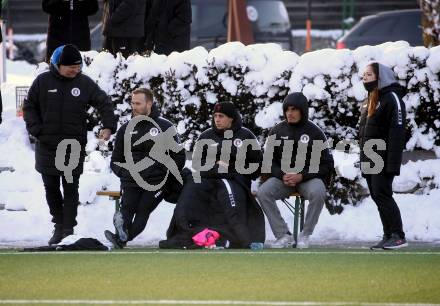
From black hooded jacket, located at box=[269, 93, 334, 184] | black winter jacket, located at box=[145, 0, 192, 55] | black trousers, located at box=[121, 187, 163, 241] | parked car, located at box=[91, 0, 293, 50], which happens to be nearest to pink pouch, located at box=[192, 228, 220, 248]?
black trousers, located at box=[121, 187, 163, 241]

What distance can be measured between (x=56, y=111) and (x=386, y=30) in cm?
1625

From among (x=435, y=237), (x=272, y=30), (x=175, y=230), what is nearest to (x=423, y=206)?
(x=435, y=237)

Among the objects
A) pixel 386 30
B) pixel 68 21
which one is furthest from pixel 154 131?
pixel 386 30

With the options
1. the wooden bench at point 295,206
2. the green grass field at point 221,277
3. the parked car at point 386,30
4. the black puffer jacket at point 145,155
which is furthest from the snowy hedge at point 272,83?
the parked car at point 386,30

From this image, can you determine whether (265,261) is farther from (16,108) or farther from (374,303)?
(16,108)

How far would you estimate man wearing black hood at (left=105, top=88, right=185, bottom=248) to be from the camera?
14.1 metres

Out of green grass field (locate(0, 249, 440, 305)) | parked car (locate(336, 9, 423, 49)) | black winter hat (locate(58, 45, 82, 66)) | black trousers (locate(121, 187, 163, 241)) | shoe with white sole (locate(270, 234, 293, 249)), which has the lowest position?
green grass field (locate(0, 249, 440, 305))

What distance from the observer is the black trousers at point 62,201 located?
46.0ft

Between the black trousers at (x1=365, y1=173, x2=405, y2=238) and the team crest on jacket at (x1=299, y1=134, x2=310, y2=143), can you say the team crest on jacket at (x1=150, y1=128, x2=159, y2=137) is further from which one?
the black trousers at (x1=365, y1=173, x2=405, y2=238)

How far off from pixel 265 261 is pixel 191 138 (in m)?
3.84

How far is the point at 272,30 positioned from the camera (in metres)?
29.7

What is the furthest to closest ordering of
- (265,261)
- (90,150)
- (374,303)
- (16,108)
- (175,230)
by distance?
1. (16,108)
2. (90,150)
3. (175,230)
4. (265,261)
5. (374,303)

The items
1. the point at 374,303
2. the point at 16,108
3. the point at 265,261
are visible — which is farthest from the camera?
the point at 16,108

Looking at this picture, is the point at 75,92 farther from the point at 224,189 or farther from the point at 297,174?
the point at 297,174
